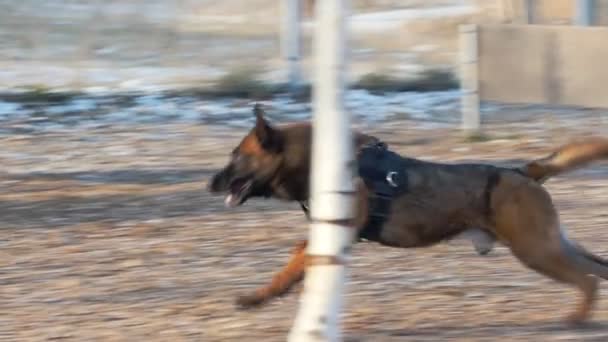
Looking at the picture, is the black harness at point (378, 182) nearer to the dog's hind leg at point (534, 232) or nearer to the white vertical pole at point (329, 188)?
the dog's hind leg at point (534, 232)

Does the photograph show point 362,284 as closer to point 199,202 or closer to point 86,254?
point 86,254

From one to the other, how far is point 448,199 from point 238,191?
1002mm

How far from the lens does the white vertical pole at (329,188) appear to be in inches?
203

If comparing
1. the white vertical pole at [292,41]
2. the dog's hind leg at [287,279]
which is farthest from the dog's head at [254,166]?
the white vertical pole at [292,41]

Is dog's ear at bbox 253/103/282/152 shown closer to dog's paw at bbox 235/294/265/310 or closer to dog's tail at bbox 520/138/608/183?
dog's paw at bbox 235/294/265/310

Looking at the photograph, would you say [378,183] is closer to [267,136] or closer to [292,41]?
[267,136]

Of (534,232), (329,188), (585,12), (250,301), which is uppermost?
(585,12)

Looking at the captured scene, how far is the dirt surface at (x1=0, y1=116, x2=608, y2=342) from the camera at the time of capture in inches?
256

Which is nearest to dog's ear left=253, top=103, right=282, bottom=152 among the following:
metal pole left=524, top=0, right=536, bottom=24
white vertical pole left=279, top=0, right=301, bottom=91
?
white vertical pole left=279, top=0, right=301, bottom=91

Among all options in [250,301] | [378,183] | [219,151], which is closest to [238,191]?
[250,301]

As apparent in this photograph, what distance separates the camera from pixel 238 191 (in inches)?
256

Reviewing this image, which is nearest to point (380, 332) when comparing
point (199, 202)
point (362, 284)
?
point (362, 284)

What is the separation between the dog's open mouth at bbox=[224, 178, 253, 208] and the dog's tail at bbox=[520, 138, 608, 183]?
4.29ft

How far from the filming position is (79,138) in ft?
42.0
